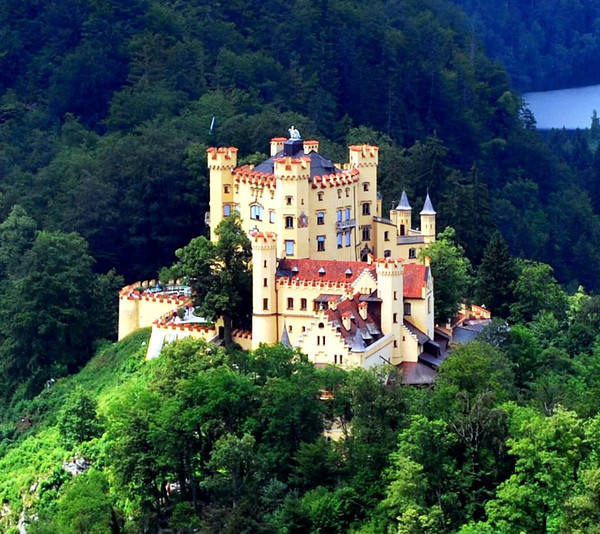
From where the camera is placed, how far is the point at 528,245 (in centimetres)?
12506

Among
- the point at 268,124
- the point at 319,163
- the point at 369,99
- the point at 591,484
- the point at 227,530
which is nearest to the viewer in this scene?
the point at 591,484

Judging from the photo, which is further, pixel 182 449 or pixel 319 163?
pixel 319 163

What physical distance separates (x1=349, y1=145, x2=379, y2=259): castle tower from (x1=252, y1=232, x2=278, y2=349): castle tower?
7766 mm

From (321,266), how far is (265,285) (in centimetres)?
216

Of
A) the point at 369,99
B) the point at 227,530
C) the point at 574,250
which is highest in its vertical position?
the point at 369,99

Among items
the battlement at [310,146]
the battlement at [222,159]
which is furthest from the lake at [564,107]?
the battlement at [222,159]

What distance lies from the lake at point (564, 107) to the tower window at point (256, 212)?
3556 inches

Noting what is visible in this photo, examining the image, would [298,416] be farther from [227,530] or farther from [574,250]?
[574,250]

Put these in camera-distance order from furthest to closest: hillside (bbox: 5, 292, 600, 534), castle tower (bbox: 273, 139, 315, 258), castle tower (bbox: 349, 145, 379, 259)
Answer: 1. castle tower (bbox: 349, 145, 379, 259)
2. castle tower (bbox: 273, 139, 315, 258)
3. hillside (bbox: 5, 292, 600, 534)

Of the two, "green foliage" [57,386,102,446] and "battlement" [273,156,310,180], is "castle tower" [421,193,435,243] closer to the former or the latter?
"battlement" [273,156,310,180]

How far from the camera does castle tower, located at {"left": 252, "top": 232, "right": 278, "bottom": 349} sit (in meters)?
78.9

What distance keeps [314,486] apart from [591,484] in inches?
424

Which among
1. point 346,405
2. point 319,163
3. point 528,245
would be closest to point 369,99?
point 528,245

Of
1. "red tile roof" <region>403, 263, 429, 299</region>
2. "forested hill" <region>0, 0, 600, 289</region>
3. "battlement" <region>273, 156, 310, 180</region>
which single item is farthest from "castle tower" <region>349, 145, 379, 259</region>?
"forested hill" <region>0, 0, 600, 289</region>
